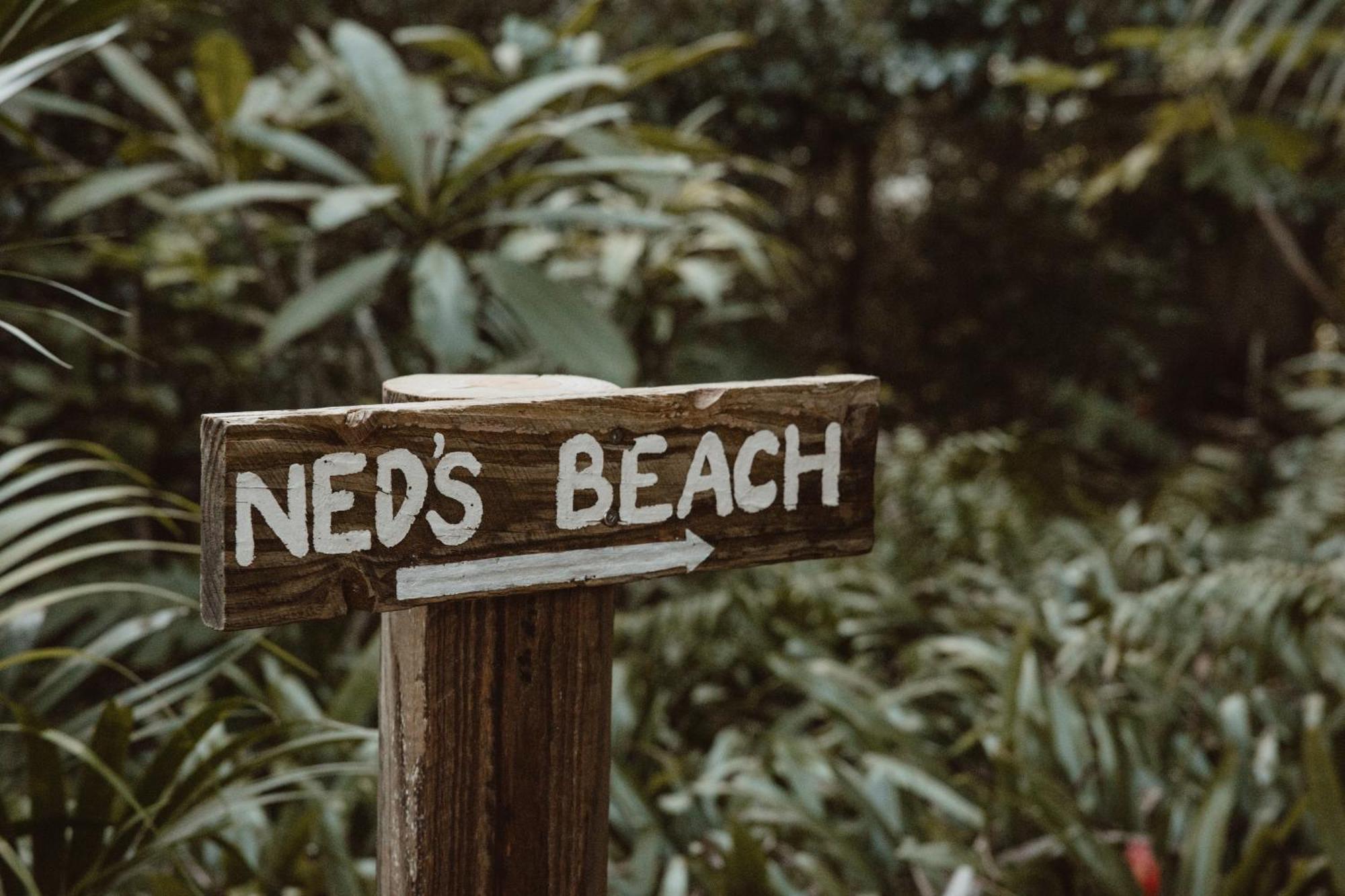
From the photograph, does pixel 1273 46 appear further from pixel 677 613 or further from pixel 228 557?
pixel 228 557

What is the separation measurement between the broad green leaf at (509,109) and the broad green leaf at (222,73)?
384 millimetres

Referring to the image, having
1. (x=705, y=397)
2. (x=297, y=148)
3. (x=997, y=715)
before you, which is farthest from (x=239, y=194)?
(x=997, y=715)

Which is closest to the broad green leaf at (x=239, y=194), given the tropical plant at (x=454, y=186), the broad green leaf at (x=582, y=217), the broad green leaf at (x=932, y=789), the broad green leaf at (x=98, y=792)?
the tropical plant at (x=454, y=186)

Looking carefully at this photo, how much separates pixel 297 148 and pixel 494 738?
1151 millimetres

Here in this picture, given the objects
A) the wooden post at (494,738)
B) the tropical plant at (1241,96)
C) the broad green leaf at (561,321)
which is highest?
the tropical plant at (1241,96)

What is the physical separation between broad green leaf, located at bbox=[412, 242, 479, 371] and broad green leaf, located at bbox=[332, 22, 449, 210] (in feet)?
0.36

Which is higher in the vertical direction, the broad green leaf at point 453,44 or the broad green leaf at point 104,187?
the broad green leaf at point 453,44

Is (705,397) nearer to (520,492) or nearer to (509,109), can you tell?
(520,492)

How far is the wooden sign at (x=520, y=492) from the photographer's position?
2.18ft

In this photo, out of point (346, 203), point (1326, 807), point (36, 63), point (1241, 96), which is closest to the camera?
point (36, 63)

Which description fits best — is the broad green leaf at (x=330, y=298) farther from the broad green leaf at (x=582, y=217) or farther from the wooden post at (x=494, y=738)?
the wooden post at (x=494, y=738)

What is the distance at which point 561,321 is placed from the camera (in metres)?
1.59

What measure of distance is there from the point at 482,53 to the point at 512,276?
19.2 inches

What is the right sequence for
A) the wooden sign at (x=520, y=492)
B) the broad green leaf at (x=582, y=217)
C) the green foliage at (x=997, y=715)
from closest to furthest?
the wooden sign at (x=520, y=492)
the green foliage at (x=997, y=715)
the broad green leaf at (x=582, y=217)
